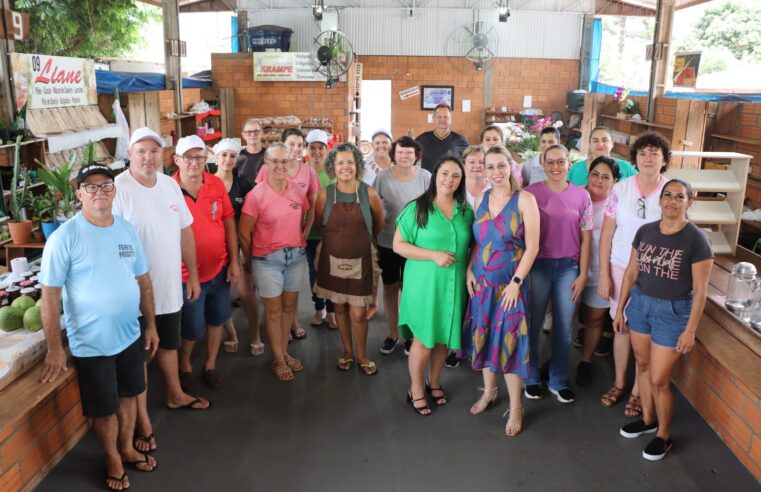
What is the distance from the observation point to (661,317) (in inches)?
114

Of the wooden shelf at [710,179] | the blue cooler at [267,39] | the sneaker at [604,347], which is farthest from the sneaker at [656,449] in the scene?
the blue cooler at [267,39]

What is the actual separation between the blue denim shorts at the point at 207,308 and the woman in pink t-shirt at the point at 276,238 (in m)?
0.22

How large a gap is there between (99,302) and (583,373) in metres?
2.83

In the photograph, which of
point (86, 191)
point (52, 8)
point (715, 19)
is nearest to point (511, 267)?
point (86, 191)

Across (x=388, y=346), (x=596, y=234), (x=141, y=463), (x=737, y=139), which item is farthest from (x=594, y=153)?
(x=737, y=139)

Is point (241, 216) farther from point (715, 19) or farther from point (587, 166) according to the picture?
point (715, 19)

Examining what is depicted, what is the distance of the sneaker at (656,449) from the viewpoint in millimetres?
3010

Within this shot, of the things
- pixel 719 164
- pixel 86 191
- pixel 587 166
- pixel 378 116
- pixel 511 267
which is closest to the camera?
pixel 86 191

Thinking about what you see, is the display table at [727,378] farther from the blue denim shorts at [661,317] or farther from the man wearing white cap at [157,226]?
the man wearing white cap at [157,226]

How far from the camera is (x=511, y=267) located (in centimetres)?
310

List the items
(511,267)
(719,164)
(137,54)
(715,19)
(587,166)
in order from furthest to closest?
(715,19), (137,54), (719,164), (587,166), (511,267)

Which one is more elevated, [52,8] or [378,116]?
[52,8]

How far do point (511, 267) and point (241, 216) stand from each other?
161 cm

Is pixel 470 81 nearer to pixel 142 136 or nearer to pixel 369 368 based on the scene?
pixel 369 368
